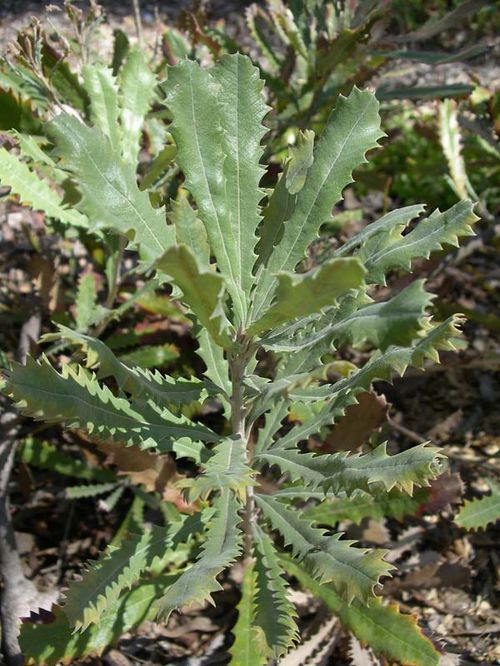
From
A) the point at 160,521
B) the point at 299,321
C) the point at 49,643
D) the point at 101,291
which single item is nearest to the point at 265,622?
the point at 49,643

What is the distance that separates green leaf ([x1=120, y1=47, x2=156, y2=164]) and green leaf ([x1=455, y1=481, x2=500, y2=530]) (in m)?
1.45

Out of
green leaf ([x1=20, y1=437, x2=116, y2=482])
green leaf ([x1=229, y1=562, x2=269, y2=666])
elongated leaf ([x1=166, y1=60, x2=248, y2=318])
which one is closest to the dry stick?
green leaf ([x1=20, y1=437, x2=116, y2=482])

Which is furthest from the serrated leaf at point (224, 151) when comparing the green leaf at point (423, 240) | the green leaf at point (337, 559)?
the green leaf at point (337, 559)

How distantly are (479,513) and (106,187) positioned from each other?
4.78 ft

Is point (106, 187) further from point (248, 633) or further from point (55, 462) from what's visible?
point (55, 462)

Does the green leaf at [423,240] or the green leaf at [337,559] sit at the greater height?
the green leaf at [423,240]

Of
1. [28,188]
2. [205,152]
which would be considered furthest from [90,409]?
[28,188]

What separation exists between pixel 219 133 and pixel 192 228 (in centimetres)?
22

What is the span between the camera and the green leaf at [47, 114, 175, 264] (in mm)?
1122

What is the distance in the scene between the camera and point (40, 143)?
212 centimetres

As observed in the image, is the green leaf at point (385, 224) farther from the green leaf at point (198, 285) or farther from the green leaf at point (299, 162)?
the green leaf at point (198, 285)

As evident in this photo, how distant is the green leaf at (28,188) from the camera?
1.87 meters

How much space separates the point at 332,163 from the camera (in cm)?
142

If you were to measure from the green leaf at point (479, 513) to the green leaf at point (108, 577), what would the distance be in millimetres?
895
